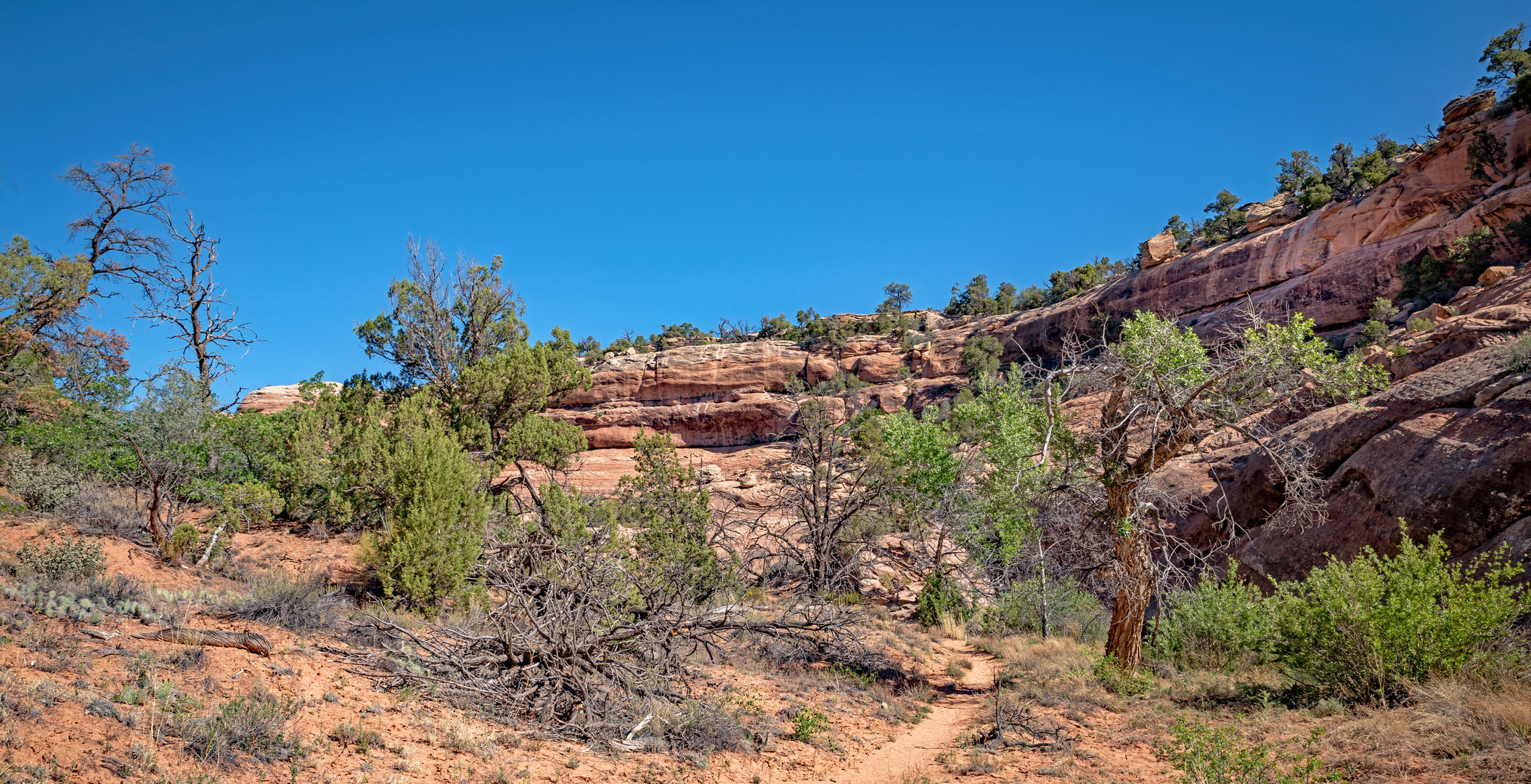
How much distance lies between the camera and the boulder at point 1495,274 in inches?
760

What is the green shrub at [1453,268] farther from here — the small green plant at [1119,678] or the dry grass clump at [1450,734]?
the dry grass clump at [1450,734]

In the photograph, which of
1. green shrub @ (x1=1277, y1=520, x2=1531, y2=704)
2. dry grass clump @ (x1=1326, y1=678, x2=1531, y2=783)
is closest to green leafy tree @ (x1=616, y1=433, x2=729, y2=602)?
green shrub @ (x1=1277, y1=520, x2=1531, y2=704)

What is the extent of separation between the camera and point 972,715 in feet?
29.2

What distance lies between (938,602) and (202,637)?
13.3m

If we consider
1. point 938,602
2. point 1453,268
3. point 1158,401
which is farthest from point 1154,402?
point 1453,268

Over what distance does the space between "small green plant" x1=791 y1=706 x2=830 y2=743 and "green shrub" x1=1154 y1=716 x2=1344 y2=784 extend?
3383mm

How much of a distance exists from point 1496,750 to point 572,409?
46494 mm

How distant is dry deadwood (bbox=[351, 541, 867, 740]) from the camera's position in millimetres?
6410

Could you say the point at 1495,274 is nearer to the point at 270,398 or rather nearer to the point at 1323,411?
the point at 1323,411

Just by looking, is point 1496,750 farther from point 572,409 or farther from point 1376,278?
point 572,409

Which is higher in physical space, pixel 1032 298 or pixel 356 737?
pixel 1032 298

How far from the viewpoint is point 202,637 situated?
606 centimetres

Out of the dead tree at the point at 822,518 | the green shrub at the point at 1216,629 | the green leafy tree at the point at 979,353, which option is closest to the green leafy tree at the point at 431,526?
the dead tree at the point at 822,518

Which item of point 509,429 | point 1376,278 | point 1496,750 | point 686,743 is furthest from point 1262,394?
point 1376,278
